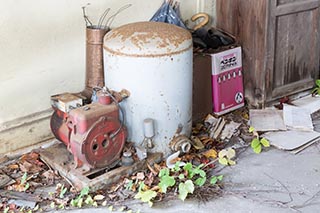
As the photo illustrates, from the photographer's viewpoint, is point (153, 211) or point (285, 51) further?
point (285, 51)

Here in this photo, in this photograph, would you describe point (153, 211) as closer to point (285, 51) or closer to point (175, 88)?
point (175, 88)

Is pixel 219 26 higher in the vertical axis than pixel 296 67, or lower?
higher

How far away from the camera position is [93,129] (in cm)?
277

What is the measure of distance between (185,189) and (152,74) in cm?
69

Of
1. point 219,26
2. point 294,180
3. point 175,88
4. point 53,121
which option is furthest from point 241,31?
point 53,121

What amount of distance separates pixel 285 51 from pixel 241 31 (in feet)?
1.21

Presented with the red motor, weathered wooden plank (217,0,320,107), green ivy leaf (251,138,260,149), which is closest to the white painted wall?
the red motor

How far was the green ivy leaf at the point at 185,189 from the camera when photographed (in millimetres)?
2718

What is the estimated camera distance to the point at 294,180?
2971 mm

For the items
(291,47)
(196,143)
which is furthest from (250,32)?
(196,143)

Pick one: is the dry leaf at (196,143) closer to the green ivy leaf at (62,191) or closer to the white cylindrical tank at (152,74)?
the white cylindrical tank at (152,74)

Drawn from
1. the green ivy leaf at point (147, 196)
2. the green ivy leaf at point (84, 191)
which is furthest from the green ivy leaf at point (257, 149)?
the green ivy leaf at point (84, 191)

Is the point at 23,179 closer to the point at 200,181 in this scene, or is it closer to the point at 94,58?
the point at 94,58

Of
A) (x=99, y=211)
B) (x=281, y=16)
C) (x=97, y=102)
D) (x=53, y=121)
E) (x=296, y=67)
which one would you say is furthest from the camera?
(x=296, y=67)
